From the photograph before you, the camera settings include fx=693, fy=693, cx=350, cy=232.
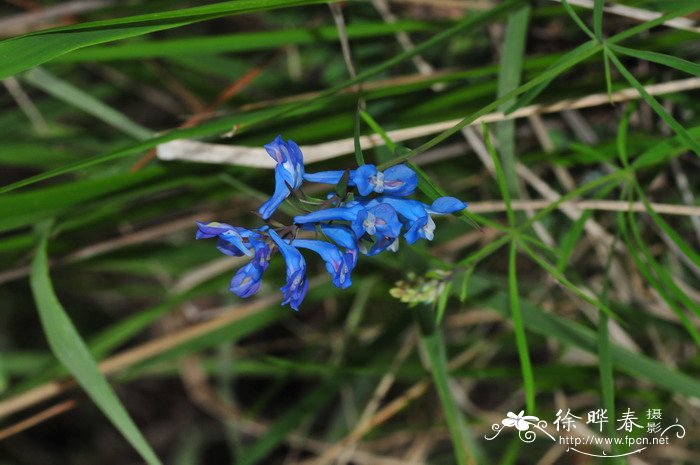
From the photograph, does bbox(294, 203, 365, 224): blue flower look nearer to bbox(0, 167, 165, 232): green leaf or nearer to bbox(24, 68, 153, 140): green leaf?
bbox(0, 167, 165, 232): green leaf

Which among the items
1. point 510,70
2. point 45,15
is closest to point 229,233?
point 510,70

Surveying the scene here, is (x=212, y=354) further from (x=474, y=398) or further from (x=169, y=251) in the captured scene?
(x=474, y=398)

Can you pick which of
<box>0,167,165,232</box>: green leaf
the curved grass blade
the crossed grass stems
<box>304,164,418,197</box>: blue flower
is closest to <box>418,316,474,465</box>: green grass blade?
the crossed grass stems

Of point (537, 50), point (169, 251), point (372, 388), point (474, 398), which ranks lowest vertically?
point (474, 398)

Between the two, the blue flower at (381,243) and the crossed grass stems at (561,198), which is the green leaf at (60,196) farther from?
the blue flower at (381,243)

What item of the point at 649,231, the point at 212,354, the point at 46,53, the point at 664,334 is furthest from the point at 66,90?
the point at 664,334

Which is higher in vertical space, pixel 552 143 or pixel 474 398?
pixel 552 143

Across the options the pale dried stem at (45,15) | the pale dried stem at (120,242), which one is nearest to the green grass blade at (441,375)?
the pale dried stem at (120,242)
